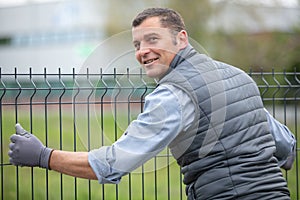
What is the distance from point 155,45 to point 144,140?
549 mm

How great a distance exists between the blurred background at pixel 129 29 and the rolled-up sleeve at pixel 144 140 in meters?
2.69

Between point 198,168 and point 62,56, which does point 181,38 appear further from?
point 62,56

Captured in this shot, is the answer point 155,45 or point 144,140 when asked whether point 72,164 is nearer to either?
point 144,140

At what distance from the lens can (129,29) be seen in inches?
211

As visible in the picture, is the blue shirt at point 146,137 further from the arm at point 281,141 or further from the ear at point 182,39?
the arm at point 281,141

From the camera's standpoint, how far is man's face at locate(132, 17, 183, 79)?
10.9 feet

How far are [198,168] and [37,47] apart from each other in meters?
56.1

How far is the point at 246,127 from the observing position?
132 inches

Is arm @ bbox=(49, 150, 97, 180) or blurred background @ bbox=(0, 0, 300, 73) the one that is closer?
arm @ bbox=(49, 150, 97, 180)

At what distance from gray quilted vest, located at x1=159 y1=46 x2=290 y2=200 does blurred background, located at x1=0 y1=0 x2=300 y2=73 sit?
254 centimetres

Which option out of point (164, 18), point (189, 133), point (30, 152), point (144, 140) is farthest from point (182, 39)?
point (30, 152)

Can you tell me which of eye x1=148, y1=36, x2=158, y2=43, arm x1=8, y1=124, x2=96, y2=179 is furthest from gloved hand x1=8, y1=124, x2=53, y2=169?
eye x1=148, y1=36, x2=158, y2=43

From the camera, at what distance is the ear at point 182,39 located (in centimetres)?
342

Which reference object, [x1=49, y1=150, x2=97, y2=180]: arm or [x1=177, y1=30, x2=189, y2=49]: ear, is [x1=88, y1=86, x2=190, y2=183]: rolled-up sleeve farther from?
[x1=177, y1=30, x2=189, y2=49]: ear
